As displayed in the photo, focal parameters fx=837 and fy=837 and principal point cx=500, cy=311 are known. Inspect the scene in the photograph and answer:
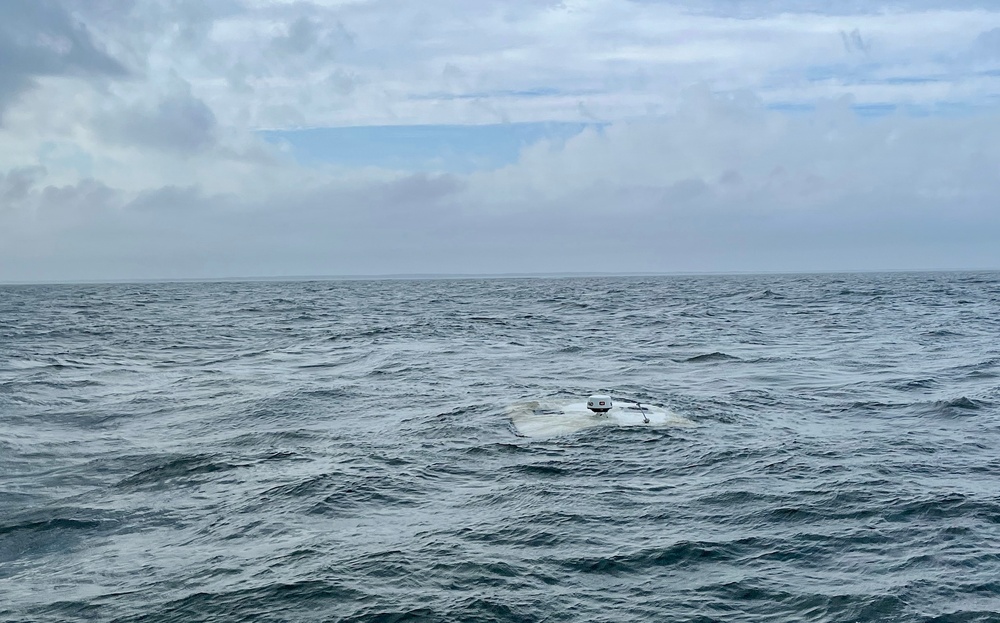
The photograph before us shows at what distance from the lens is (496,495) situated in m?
15.3

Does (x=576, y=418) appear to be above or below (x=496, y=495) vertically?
above

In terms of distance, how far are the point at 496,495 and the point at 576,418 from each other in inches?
252

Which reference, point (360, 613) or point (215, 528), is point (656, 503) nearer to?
point (360, 613)

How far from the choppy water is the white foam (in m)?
0.25

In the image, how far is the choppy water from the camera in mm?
10797

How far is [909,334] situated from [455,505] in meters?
40.9

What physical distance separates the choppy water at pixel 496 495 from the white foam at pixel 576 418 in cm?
25

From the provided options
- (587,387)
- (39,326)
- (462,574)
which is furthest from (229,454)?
(39,326)

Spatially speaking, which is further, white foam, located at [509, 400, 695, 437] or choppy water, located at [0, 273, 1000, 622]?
white foam, located at [509, 400, 695, 437]

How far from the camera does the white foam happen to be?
809 inches

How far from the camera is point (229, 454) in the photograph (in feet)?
62.4

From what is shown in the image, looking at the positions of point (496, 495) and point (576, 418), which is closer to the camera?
point (496, 495)

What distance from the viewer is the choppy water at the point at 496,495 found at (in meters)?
10.8

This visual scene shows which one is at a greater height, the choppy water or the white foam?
the white foam
